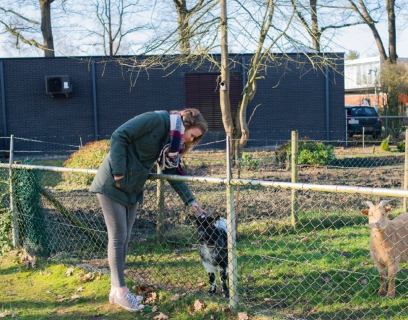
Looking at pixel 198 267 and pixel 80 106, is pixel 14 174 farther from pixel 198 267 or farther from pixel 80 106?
pixel 80 106

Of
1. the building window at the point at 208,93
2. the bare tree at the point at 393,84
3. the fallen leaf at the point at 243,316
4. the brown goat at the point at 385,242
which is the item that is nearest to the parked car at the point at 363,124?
the bare tree at the point at 393,84

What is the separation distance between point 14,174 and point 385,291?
441 cm

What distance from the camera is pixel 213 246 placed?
4848 millimetres

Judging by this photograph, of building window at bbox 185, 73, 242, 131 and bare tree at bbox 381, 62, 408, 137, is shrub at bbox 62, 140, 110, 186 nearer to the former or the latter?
building window at bbox 185, 73, 242, 131

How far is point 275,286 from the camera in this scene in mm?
4957

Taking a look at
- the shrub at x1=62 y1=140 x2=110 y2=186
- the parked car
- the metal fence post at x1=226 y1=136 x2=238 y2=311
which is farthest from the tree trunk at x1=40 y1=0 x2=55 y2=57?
the metal fence post at x1=226 y1=136 x2=238 y2=311

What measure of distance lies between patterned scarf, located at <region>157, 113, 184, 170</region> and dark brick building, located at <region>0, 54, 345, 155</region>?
59.1ft

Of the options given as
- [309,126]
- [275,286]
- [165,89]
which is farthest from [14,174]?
[309,126]

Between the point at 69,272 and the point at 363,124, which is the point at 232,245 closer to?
the point at 69,272

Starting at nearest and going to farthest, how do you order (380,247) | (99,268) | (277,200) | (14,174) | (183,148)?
(183,148) < (380,247) < (99,268) < (14,174) < (277,200)

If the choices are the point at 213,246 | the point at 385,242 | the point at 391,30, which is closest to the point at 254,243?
the point at 213,246

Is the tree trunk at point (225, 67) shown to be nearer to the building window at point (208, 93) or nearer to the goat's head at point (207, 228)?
the goat's head at point (207, 228)

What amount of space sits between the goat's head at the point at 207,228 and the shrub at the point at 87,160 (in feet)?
20.3

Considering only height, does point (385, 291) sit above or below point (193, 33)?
below
